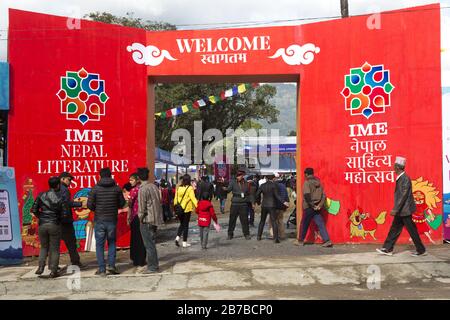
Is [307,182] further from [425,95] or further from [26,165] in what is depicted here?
[26,165]

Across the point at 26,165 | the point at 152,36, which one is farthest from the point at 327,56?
the point at 26,165

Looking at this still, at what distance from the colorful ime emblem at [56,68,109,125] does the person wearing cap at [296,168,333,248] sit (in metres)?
4.68

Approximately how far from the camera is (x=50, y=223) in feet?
28.0

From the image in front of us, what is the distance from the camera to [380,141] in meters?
11.2

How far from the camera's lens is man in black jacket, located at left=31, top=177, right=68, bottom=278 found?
8.51m

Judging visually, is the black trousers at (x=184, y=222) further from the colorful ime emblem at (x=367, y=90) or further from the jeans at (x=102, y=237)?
the colorful ime emblem at (x=367, y=90)

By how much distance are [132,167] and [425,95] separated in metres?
6.45

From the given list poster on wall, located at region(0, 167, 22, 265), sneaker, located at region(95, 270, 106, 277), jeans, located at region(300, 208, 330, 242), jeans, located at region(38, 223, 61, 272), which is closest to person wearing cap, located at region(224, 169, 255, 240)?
jeans, located at region(300, 208, 330, 242)

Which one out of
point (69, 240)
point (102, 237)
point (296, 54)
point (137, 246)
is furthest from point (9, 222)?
point (296, 54)

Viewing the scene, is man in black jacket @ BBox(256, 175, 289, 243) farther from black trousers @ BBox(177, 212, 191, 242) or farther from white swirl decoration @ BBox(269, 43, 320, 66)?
white swirl decoration @ BBox(269, 43, 320, 66)

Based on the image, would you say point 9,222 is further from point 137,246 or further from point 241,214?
point 241,214

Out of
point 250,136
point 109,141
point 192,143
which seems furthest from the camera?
point 250,136

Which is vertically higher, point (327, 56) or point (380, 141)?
point (327, 56)

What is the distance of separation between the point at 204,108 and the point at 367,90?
26.2m
